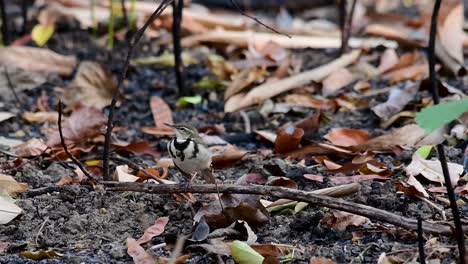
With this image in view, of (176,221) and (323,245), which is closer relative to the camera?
(323,245)

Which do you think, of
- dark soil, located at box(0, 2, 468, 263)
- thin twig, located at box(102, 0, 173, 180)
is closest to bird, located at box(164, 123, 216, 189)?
dark soil, located at box(0, 2, 468, 263)

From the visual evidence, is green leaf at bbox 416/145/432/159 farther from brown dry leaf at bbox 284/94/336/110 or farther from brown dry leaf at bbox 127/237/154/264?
brown dry leaf at bbox 127/237/154/264

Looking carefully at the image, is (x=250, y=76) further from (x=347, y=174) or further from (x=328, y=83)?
(x=347, y=174)

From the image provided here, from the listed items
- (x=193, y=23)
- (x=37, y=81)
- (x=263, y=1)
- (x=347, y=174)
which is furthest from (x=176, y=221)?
(x=263, y=1)

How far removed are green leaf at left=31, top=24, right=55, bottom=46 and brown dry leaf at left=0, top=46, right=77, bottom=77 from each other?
0.17m

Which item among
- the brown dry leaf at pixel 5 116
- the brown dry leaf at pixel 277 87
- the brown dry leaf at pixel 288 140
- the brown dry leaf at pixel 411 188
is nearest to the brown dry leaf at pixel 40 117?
the brown dry leaf at pixel 5 116

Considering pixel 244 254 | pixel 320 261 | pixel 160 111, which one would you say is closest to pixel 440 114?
pixel 320 261

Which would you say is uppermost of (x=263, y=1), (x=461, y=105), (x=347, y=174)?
(x=461, y=105)

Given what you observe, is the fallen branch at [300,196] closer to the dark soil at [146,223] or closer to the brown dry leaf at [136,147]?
the dark soil at [146,223]

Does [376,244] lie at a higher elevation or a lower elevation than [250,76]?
higher

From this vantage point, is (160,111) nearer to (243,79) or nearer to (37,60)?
(243,79)

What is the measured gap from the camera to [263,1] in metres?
8.45

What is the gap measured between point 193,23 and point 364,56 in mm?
1474

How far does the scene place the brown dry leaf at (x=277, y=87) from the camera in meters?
5.14
